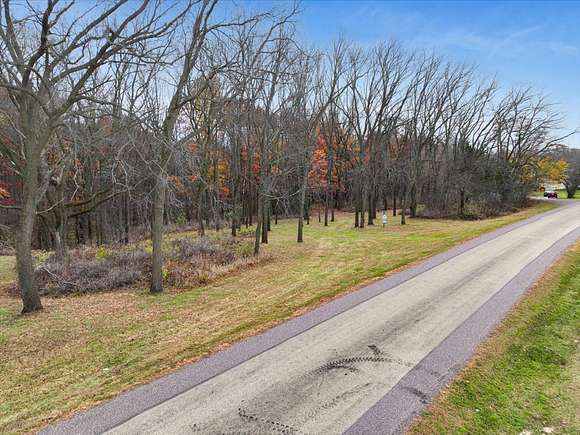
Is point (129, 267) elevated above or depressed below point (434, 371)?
above

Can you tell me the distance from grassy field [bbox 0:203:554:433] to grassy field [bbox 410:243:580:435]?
11.5ft

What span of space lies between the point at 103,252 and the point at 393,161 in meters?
26.8

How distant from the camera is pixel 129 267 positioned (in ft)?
37.7

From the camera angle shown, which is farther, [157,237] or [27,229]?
[157,237]

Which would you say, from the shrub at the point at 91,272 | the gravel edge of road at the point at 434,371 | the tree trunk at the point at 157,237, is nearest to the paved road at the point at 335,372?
the gravel edge of road at the point at 434,371

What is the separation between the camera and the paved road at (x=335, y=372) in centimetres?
379

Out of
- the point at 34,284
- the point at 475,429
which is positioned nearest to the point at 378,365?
the point at 475,429

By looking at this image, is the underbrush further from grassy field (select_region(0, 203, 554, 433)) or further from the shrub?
grassy field (select_region(0, 203, 554, 433))

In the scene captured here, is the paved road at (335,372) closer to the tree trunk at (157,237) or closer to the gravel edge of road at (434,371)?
the gravel edge of road at (434,371)

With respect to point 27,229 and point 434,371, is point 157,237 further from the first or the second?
point 434,371

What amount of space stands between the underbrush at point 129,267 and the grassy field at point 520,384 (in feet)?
26.2

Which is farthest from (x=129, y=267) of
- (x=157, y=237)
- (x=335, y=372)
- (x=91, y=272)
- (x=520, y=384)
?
(x=520, y=384)

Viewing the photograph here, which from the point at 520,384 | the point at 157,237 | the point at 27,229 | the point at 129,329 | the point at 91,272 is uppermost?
the point at 27,229

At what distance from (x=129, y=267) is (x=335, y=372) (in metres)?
9.15
